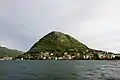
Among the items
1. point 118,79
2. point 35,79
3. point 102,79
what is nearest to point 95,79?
point 102,79

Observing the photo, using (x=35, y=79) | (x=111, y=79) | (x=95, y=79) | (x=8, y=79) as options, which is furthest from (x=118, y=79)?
(x=8, y=79)

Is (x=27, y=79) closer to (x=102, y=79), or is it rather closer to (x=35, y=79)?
(x=35, y=79)

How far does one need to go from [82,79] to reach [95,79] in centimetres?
458

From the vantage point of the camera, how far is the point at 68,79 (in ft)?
239

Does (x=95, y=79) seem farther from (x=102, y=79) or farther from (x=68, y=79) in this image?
(x=68, y=79)

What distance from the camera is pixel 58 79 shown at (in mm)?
72188

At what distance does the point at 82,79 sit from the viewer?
7375cm

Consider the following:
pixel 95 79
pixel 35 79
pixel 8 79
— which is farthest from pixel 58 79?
pixel 8 79

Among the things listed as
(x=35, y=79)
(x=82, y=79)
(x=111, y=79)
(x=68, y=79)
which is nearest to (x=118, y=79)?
(x=111, y=79)

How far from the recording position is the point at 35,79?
242 ft

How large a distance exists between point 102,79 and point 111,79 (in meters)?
3.16

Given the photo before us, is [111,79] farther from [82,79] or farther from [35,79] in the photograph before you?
[35,79]

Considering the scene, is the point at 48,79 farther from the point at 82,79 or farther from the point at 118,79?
the point at 118,79

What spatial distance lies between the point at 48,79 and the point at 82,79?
1210 centimetres
